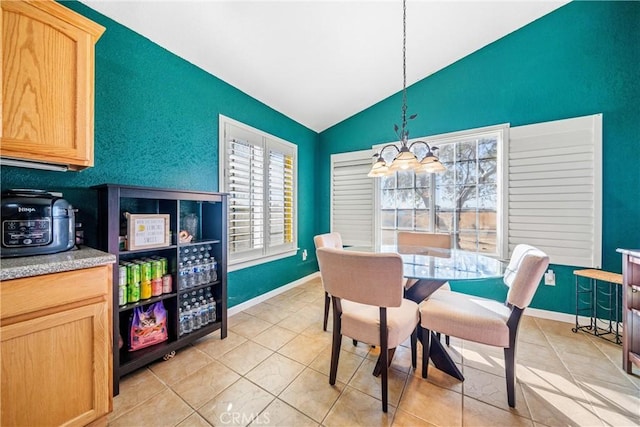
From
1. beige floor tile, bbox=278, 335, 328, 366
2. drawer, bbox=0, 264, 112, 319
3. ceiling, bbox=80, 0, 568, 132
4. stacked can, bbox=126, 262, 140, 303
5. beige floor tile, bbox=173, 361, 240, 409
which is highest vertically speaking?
ceiling, bbox=80, 0, 568, 132

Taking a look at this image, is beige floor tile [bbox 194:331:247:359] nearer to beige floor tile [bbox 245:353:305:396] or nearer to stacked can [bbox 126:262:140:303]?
beige floor tile [bbox 245:353:305:396]

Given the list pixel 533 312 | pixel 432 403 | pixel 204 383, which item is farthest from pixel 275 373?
pixel 533 312

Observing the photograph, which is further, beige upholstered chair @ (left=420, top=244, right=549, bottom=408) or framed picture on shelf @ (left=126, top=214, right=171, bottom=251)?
framed picture on shelf @ (left=126, top=214, right=171, bottom=251)

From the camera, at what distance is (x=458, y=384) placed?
1.53 m

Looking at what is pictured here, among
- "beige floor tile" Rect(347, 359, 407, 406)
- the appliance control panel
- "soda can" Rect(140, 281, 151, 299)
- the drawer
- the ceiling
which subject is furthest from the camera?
the ceiling

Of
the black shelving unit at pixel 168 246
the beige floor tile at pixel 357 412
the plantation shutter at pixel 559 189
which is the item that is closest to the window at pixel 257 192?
the black shelving unit at pixel 168 246

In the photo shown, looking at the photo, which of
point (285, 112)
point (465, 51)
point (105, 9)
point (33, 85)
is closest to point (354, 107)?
point (285, 112)

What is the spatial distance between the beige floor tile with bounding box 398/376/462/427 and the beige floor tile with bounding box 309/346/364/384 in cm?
37

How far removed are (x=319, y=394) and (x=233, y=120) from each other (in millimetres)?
2666

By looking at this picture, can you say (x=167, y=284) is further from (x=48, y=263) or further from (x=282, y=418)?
(x=282, y=418)

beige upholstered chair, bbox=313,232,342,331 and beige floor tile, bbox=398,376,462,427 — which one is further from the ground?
beige upholstered chair, bbox=313,232,342,331

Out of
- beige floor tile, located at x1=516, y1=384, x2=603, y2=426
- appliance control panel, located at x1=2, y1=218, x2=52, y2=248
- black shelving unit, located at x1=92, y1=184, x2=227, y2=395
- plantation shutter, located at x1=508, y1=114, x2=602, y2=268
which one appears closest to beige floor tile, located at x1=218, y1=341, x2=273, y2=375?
black shelving unit, located at x1=92, y1=184, x2=227, y2=395

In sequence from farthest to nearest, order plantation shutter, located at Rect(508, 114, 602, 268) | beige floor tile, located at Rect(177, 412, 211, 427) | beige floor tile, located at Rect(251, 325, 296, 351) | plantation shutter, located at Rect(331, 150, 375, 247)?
1. plantation shutter, located at Rect(331, 150, 375, 247)
2. plantation shutter, located at Rect(508, 114, 602, 268)
3. beige floor tile, located at Rect(251, 325, 296, 351)
4. beige floor tile, located at Rect(177, 412, 211, 427)

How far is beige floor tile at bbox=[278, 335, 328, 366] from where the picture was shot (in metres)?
1.81
